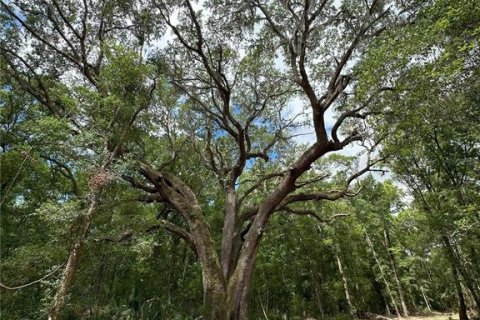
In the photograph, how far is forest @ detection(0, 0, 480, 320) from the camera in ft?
19.3

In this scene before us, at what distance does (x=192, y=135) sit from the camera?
11.1 m

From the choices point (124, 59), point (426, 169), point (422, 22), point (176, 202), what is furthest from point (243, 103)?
point (426, 169)

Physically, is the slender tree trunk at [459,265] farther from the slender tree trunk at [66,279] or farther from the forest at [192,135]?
the slender tree trunk at [66,279]

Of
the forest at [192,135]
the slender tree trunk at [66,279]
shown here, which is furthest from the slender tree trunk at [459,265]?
the slender tree trunk at [66,279]

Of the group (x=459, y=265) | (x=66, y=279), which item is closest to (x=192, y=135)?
(x=66, y=279)

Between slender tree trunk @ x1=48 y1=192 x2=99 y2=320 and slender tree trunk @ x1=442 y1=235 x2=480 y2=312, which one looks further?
slender tree trunk @ x1=442 y1=235 x2=480 y2=312

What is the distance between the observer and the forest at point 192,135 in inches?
231

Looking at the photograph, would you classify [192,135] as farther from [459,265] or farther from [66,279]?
[459,265]

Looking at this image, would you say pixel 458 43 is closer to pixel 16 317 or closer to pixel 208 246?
pixel 208 246

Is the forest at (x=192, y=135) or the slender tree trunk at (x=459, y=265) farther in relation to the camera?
the slender tree trunk at (x=459, y=265)

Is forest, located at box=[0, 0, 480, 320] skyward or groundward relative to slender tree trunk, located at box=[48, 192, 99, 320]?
skyward

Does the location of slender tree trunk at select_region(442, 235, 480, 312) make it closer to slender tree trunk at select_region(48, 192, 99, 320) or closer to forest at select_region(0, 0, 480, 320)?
forest at select_region(0, 0, 480, 320)

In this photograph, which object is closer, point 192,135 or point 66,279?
point 66,279

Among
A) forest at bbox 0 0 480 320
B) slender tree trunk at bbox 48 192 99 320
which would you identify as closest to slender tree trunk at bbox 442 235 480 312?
forest at bbox 0 0 480 320
